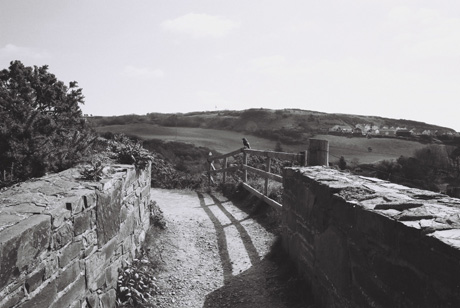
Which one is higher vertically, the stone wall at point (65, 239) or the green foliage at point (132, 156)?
the green foliage at point (132, 156)

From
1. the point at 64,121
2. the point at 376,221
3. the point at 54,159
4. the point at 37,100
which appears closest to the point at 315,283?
the point at 376,221

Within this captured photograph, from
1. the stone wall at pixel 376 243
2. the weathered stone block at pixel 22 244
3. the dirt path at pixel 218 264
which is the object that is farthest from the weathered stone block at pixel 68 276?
the stone wall at pixel 376 243

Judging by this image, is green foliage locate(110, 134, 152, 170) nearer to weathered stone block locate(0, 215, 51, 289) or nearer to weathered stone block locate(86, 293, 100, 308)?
weathered stone block locate(86, 293, 100, 308)

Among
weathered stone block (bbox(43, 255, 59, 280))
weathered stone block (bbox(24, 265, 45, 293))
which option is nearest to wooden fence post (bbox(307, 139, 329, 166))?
weathered stone block (bbox(43, 255, 59, 280))

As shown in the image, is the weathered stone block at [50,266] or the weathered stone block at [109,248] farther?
the weathered stone block at [109,248]

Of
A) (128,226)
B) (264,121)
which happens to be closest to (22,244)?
(128,226)

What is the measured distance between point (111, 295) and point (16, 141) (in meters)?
2.65

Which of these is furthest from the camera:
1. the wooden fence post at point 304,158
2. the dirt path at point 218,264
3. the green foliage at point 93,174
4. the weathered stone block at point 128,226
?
the wooden fence post at point 304,158

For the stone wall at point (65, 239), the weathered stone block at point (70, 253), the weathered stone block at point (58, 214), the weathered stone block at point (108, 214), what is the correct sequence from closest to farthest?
the stone wall at point (65, 239) → the weathered stone block at point (58, 214) → the weathered stone block at point (70, 253) → the weathered stone block at point (108, 214)

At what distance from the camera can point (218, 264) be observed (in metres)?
5.50

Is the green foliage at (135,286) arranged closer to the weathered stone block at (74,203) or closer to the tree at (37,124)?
the weathered stone block at (74,203)

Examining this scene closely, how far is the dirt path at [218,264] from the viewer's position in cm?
433

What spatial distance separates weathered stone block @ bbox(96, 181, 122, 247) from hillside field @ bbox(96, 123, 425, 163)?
10723mm

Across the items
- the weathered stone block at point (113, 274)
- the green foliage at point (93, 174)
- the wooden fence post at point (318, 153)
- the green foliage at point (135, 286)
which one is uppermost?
the wooden fence post at point (318, 153)
